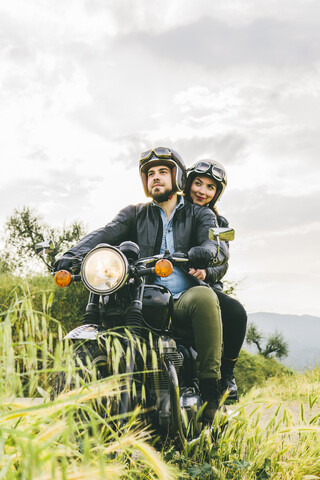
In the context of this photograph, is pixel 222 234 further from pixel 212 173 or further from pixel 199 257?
pixel 212 173

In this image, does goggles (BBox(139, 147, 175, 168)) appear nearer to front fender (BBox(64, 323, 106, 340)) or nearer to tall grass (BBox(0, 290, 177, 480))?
front fender (BBox(64, 323, 106, 340))

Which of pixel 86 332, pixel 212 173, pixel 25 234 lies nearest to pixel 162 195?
pixel 86 332

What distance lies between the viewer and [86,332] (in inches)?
86.4

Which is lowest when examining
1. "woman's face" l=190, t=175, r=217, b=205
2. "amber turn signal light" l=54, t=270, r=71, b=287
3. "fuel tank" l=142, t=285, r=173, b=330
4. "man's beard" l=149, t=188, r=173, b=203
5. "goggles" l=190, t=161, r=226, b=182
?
"fuel tank" l=142, t=285, r=173, b=330

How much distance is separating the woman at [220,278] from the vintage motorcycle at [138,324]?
824 mm

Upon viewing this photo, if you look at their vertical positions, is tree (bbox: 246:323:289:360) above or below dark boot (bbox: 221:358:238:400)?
below

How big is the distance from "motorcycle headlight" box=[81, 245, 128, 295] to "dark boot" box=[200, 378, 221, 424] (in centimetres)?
103

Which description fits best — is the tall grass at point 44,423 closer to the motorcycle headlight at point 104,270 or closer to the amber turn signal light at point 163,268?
the motorcycle headlight at point 104,270

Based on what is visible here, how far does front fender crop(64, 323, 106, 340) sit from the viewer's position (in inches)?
83.7

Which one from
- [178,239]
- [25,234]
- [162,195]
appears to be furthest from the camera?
[25,234]

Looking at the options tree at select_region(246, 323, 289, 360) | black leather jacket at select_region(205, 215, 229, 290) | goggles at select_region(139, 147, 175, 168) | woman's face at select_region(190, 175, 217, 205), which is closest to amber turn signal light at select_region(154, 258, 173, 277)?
goggles at select_region(139, 147, 175, 168)

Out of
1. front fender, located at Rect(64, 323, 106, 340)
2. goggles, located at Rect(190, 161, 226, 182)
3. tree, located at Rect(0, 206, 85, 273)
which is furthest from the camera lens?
tree, located at Rect(0, 206, 85, 273)

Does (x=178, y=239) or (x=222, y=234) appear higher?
(x=178, y=239)

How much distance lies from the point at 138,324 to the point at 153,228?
1.29 m
